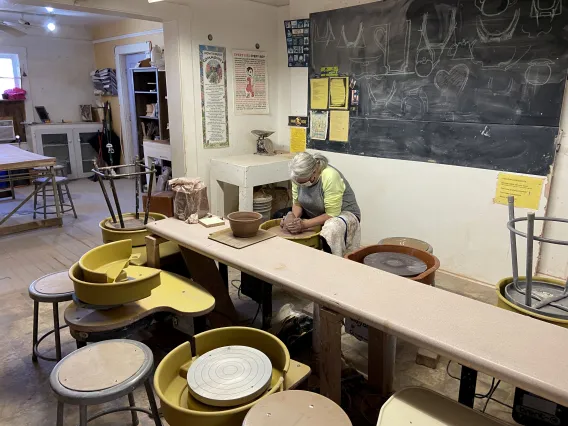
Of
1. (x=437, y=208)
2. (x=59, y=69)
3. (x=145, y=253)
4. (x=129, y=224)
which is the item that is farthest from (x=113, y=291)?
(x=59, y=69)

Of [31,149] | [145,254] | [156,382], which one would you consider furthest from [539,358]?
[31,149]

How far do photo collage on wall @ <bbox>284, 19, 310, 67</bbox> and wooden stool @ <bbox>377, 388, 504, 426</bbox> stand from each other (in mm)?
3554

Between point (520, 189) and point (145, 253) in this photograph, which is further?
point (520, 189)

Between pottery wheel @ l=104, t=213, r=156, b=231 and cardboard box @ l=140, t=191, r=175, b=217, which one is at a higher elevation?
pottery wheel @ l=104, t=213, r=156, b=231

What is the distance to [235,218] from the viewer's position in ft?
7.16

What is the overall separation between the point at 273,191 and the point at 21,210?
3.37m

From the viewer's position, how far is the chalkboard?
285 centimetres

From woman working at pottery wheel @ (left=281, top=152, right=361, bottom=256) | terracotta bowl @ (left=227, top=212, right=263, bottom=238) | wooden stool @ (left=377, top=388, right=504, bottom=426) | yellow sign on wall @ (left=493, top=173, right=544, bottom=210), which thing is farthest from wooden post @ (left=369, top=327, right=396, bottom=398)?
yellow sign on wall @ (left=493, top=173, right=544, bottom=210)

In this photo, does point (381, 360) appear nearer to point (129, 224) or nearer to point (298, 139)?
point (129, 224)

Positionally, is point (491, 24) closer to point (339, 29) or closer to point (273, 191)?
point (339, 29)

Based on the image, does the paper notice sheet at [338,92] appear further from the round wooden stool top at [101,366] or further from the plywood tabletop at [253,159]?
the round wooden stool top at [101,366]

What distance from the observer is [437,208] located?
3523 millimetres

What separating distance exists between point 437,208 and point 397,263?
5.04 ft

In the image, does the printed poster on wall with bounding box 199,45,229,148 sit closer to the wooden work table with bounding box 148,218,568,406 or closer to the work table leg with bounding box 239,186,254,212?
the work table leg with bounding box 239,186,254,212
